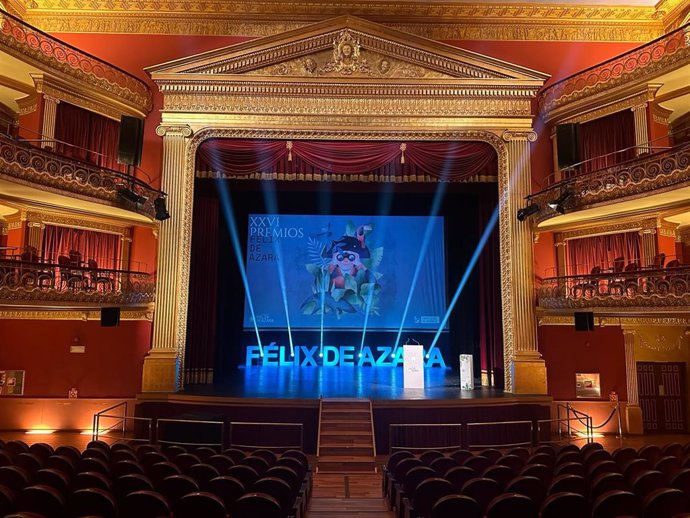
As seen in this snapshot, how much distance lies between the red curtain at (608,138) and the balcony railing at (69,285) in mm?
11073

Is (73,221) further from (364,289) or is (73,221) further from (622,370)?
(622,370)

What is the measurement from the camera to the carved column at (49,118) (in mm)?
11648

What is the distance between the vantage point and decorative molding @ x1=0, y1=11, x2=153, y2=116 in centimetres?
1073

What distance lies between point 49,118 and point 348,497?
1051cm

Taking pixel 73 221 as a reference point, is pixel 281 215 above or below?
above

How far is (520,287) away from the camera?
41.6 ft

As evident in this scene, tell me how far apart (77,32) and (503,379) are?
46.8 feet

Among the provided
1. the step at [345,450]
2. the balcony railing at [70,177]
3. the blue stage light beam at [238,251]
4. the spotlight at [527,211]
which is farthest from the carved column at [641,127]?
the balcony railing at [70,177]

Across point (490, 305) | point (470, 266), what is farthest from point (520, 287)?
point (470, 266)

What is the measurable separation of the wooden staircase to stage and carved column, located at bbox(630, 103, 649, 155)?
8.52 m

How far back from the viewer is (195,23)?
1384cm

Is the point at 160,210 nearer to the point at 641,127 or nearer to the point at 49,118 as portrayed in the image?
the point at 49,118

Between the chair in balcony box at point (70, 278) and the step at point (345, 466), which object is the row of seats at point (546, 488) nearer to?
the step at point (345, 466)

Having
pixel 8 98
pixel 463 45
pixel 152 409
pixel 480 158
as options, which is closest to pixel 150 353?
pixel 152 409
